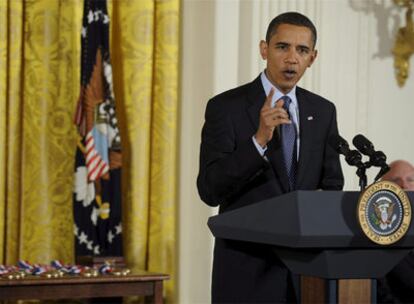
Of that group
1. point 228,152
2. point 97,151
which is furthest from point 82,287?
point 228,152

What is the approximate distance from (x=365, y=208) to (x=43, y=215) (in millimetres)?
3402

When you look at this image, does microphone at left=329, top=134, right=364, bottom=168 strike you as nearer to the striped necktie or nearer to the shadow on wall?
the striped necktie

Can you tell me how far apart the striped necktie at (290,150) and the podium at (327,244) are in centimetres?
59

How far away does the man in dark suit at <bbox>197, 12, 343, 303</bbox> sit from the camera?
9.09 feet

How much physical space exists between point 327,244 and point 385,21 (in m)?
4.42

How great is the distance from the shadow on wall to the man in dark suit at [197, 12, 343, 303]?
3.24 metres

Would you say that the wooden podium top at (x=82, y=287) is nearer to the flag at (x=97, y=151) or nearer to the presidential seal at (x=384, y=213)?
the flag at (x=97, y=151)

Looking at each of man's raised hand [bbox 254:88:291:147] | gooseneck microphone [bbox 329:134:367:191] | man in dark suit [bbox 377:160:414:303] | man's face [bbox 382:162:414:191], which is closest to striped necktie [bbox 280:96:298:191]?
man's raised hand [bbox 254:88:291:147]

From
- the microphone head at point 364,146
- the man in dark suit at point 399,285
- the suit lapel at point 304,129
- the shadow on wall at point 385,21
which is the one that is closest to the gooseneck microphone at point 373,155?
the microphone head at point 364,146

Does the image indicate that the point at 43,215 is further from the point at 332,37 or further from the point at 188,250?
the point at 332,37

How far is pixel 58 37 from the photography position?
5402 mm

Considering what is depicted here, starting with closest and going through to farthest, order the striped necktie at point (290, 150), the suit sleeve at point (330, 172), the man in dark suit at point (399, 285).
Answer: the striped necktie at point (290, 150), the suit sleeve at point (330, 172), the man in dark suit at point (399, 285)

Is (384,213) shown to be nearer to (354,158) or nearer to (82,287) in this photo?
(354,158)

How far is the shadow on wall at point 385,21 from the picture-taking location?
20.7 ft
